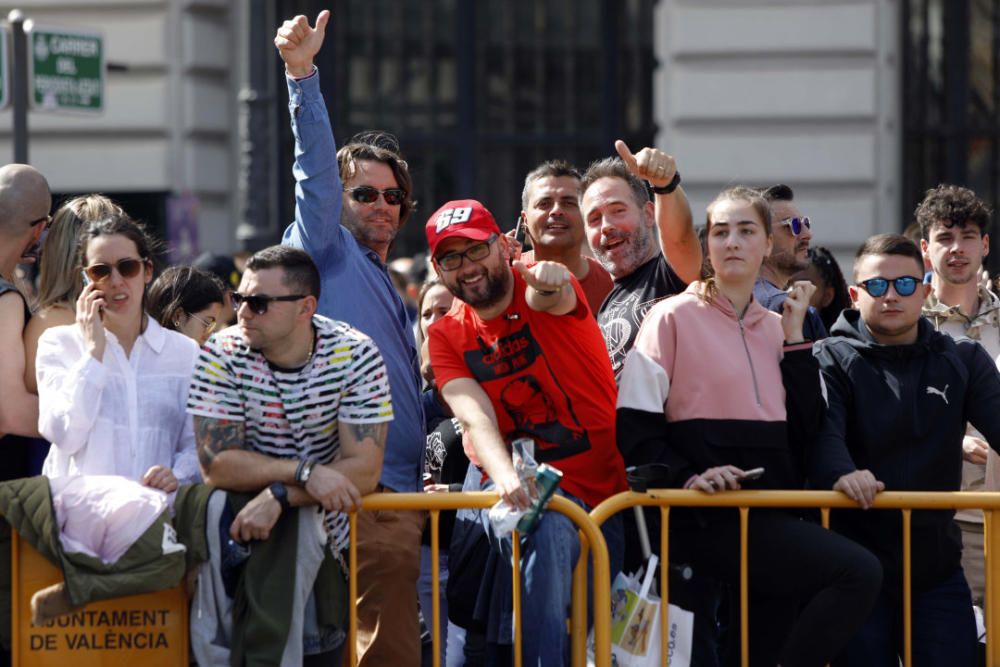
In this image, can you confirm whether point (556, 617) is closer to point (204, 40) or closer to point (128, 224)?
point (128, 224)

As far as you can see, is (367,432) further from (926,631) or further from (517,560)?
(926,631)

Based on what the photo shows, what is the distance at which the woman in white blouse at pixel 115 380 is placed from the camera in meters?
4.81

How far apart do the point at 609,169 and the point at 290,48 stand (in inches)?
53.3

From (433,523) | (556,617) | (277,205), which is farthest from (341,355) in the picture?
(277,205)

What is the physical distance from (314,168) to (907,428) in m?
2.23

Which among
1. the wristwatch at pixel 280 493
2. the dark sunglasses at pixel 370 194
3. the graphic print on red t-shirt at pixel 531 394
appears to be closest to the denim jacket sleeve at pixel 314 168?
the dark sunglasses at pixel 370 194

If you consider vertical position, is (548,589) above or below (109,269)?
below

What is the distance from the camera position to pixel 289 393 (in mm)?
4805

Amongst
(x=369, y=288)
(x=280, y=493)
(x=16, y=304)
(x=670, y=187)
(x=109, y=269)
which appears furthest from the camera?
(x=369, y=288)

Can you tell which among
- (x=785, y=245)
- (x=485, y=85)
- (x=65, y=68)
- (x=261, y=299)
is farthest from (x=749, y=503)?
(x=485, y=85)

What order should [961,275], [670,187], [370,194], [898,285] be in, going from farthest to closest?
[961,275], [370,194], [670,187], [898,285]

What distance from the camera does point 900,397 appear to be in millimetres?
5184

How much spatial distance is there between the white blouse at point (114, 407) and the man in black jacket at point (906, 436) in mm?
2130

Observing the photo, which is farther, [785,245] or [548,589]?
[785,245]
